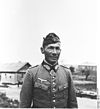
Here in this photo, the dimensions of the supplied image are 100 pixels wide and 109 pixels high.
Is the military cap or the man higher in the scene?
the military cap

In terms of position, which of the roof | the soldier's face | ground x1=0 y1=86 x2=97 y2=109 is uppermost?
the soldier's face

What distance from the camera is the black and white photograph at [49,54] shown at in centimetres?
223

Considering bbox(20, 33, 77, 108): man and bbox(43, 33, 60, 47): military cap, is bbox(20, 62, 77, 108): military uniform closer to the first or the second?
bbox(20, 33, 77, 108): man

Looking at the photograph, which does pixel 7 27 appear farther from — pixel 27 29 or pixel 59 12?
pixel 59 12

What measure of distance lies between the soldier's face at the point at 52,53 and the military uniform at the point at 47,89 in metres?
0.05

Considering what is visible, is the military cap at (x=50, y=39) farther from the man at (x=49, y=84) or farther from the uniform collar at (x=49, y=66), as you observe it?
the uniform collar at (x=49, y=66)

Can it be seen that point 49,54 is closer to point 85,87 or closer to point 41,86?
point 41,86

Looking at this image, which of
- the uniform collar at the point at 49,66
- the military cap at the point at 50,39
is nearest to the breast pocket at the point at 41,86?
the uniform collar at the point at 49,66

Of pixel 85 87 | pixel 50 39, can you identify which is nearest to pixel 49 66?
pixel 50 39

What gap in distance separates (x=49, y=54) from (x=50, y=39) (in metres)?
0.12

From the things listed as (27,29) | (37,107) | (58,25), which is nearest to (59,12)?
(58,25)

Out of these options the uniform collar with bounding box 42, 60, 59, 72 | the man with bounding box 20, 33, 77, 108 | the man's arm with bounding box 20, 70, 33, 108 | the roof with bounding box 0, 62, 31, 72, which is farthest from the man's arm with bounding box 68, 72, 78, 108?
the roof with bounding box 0, 62, 31, 72

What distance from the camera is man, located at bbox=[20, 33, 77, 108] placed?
2.21 metres

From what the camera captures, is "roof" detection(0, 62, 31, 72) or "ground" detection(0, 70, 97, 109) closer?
"ground" detection(0, 70, 97, 109)
